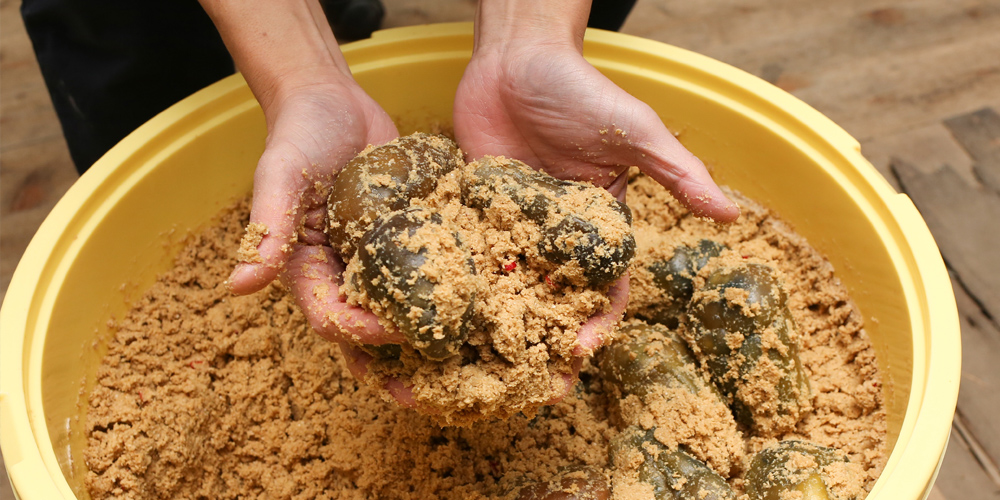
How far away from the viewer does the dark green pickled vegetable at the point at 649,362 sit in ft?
4.38

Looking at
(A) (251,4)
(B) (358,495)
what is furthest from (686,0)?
(B) (358,495)

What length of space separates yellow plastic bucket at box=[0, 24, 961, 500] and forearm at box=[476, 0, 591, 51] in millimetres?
210

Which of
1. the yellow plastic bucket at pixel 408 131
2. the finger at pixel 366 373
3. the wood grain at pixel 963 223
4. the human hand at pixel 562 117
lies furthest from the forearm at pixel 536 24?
the wood grain at pixel 963 223

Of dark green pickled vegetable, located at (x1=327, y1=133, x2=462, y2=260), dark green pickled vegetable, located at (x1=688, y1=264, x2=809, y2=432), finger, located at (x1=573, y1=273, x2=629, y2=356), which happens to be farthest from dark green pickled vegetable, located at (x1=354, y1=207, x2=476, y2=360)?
dark green pickled vegetable, located at (x1=688, y1=264, x2=809, y2=432)

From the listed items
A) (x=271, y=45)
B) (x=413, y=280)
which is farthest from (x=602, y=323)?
(x=271, y=45)

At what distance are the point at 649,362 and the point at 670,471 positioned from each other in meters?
0.22

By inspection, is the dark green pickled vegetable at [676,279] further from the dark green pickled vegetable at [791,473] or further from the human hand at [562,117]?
the dark green pickled vegetable at [791,473]

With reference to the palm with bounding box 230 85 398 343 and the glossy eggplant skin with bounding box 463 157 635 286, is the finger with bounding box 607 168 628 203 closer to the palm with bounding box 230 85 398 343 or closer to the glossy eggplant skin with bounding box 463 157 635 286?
the glossy eggplant skin with bounding box 463 157 635 286

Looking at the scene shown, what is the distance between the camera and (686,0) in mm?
2748

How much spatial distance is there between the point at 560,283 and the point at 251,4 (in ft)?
2.71

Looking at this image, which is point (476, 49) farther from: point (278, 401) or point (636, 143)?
point (278, 401)

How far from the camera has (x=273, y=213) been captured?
110 centimetres

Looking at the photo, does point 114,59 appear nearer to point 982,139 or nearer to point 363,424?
point 363,424

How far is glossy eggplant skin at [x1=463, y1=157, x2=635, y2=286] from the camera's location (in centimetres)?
110
